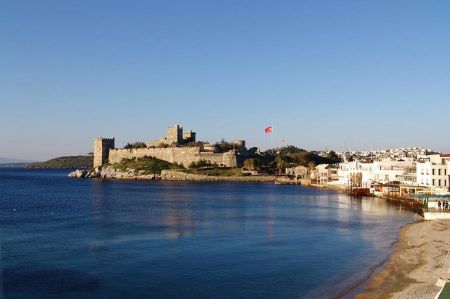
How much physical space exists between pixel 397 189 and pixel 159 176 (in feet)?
202

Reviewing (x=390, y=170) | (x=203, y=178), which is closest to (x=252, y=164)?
(x=203, y=178)

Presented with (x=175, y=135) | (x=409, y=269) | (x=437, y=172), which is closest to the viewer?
(x=409, y=269)

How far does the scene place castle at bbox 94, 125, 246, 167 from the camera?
112438 millimetres

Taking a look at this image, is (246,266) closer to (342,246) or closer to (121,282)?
(121,282)

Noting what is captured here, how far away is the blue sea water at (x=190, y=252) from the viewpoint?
18.0 metres

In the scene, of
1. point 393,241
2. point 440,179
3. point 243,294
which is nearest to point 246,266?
point 243,294

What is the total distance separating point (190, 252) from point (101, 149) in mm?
106913

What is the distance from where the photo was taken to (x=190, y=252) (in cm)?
2411

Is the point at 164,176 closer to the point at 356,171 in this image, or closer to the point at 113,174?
the point at 113,174

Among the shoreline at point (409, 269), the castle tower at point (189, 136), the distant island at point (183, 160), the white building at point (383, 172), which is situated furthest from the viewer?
the castle tower at point (189, 136)

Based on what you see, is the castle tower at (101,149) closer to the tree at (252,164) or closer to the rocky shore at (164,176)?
the rocky shore at (164,176)

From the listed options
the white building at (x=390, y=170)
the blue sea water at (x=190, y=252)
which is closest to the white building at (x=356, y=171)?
Result: the white building at (x=390, y=170)

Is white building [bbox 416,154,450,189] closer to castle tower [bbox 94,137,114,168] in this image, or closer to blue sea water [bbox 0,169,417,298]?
blue sea water [bbox 0,169,417,298]

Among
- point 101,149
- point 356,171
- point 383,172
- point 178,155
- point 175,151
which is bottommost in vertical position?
point 383,172
